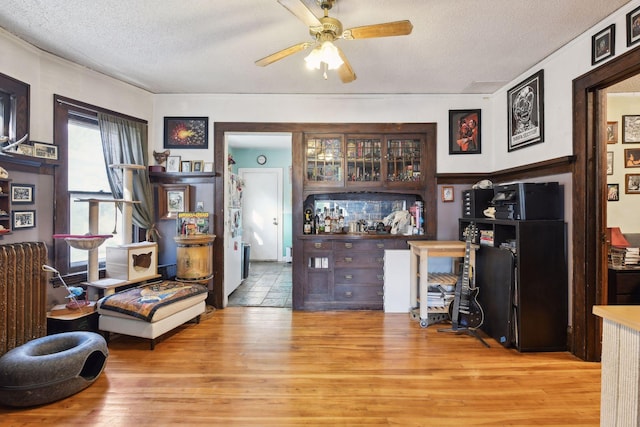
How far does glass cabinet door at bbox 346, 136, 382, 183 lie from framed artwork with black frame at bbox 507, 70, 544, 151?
1.51 m


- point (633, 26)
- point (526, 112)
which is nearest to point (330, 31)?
point (633, 26)

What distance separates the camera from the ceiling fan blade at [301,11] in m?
1.54

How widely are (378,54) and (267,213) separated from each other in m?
4.54

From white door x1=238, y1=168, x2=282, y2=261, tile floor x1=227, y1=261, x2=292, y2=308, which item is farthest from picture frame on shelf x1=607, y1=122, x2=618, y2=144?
white door x1=238, y1=168, x2=282, y2=261

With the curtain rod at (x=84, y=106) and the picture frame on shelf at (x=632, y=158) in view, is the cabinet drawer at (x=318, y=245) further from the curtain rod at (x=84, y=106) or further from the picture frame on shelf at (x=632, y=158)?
the picture frame on shelf at (x=632, y=158)

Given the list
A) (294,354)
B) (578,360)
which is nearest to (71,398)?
(294,354)

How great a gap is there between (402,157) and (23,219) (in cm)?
396

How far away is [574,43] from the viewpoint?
2502 millimetres

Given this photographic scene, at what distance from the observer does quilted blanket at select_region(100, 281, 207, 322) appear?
8.41ft

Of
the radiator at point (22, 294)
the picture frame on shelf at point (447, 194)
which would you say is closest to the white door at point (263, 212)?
the picture frame on shelf at point (447, 194)

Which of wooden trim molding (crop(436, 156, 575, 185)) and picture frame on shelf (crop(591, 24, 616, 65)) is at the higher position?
picture frame on shelf (crop(591, 24, 616, 65))

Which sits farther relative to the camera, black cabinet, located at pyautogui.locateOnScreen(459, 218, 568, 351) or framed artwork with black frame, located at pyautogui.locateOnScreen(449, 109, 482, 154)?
framed artwork with black frame, located at pyautogui.locateOnScreen(449, 109, 482, 154)

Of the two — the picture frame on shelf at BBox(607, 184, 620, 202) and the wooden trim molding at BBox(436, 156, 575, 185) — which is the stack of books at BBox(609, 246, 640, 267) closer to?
the picture frame on shelf at BBox(607, 184, 620, 202)

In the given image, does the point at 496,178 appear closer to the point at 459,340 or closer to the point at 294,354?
the point at 459,340
